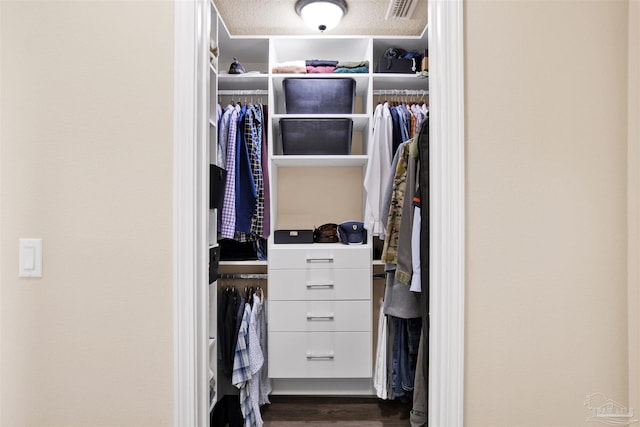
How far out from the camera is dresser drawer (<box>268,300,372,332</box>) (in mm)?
2232

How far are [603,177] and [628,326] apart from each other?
40cm

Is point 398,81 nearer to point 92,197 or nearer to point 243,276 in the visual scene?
point 243,276

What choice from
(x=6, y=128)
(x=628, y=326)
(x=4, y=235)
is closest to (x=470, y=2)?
(x=628, y=326)

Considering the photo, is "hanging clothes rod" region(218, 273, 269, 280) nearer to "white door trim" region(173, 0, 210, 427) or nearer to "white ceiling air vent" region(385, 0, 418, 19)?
"white door trim" region(173, 0, 210, 427)

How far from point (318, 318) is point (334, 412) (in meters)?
0.58

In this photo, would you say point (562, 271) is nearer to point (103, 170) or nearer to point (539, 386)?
→ point (539, 386)

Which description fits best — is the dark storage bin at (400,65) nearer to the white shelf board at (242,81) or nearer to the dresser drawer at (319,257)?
the white shelf board at (242,81)

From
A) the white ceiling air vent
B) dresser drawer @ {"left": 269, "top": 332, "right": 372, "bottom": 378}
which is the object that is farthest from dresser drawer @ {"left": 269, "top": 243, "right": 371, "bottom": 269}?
the white ceiling air vent

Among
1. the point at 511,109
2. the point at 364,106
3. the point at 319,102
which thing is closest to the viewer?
the point at 511,109

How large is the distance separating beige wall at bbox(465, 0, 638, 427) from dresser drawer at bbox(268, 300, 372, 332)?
4.06 ft

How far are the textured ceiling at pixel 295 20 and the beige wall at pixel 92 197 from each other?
1.23 metres

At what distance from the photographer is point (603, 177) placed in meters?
1.01

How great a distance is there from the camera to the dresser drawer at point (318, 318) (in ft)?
7.32

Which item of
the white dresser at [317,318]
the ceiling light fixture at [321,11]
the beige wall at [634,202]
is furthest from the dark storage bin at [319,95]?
the beige wall at [634,202]
